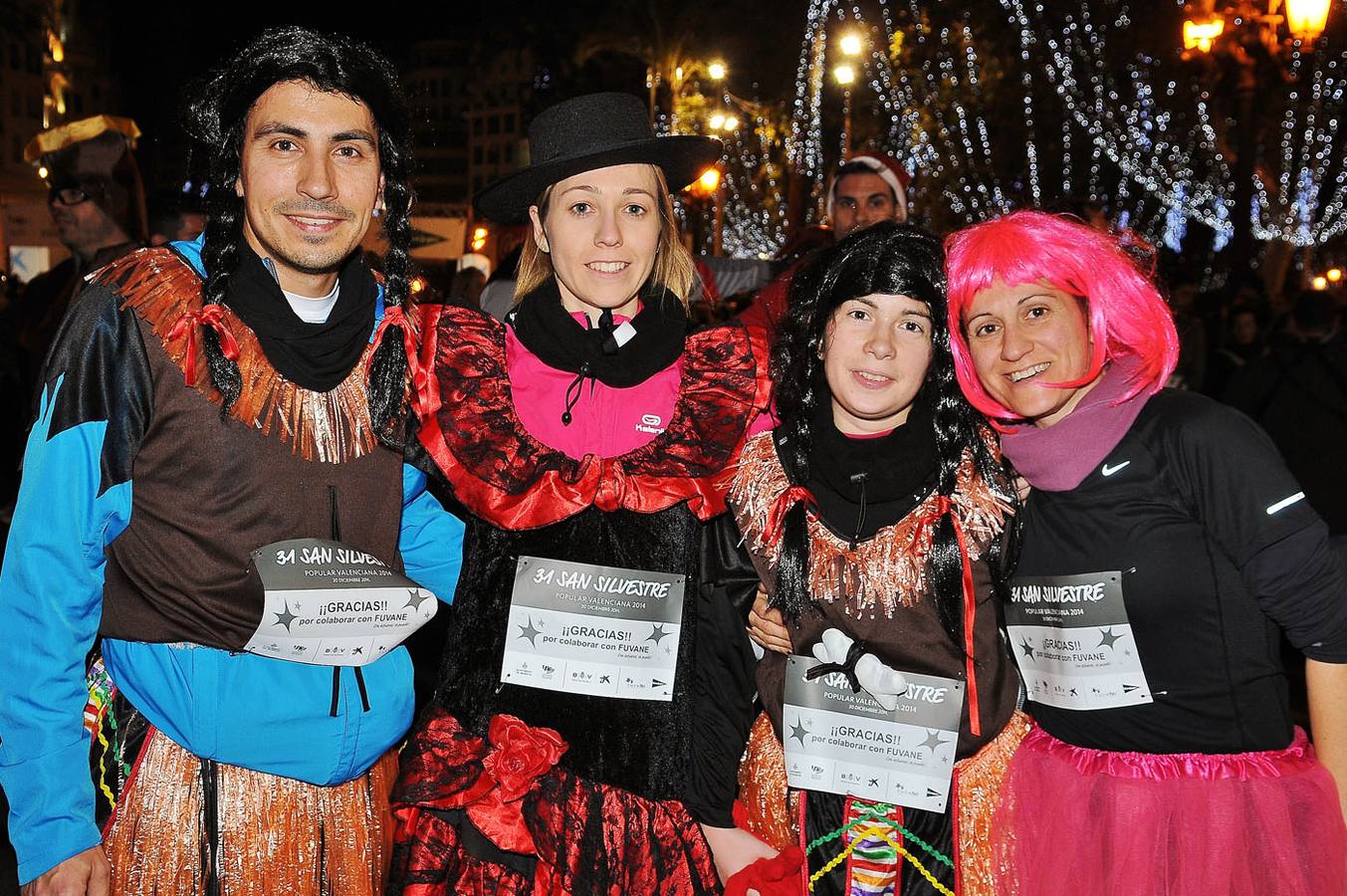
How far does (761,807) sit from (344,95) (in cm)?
193

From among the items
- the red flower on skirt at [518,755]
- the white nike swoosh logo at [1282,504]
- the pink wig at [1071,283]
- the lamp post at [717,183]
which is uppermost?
the lamp post at [717,183]

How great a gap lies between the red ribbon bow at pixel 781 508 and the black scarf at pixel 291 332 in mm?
1033

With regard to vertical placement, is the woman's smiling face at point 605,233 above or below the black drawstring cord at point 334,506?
above

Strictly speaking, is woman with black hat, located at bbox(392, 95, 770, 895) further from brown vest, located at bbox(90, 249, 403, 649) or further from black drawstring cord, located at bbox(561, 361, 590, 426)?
brown vest, located at bbox(90, 249, 403, 649)

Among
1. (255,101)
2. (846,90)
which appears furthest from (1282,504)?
(846,90)

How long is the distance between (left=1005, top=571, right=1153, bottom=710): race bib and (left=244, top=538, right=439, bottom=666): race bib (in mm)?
1445

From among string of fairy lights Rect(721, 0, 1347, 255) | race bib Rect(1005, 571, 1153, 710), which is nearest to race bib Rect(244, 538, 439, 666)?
race bib Rect(1005, 571, 1153, 710)

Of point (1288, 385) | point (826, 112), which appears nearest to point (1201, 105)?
point (826, 112)

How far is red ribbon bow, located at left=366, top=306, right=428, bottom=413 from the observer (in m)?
2.67

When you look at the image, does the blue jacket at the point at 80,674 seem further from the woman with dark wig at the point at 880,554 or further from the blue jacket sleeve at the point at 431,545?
the woman with dark wig at the point at 880,554

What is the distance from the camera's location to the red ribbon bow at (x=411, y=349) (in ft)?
8.76

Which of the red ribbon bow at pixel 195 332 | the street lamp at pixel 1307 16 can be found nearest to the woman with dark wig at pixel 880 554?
the red ribbon bow at pixel 195 332

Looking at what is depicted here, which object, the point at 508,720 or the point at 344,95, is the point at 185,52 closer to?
the point at 344,95

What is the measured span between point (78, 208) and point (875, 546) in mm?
4560
